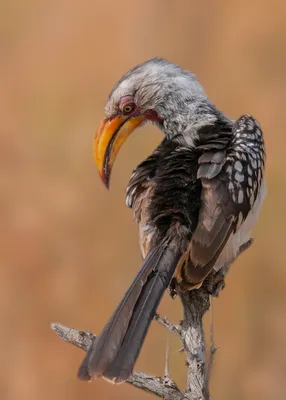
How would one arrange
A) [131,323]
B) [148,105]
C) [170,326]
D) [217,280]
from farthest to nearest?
[148,105]
[217,280]
[170,326]
[131,323]

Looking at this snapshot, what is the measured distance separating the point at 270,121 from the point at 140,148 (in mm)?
586

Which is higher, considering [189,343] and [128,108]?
[128,108]

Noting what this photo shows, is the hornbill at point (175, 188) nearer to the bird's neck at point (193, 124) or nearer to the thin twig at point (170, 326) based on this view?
the bird's neck at point (193, 124)

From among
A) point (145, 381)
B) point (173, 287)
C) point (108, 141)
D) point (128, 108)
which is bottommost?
point (145, 381)

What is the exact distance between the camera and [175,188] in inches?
81.7

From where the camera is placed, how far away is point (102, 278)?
3.40m

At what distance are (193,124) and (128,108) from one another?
7.2 inches

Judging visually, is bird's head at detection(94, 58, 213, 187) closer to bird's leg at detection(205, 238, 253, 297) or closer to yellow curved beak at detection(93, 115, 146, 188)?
yellow curved beak at detection(93, 115, 146, 188)

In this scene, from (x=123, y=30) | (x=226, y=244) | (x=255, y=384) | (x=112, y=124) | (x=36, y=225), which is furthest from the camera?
(x=123, y=30)

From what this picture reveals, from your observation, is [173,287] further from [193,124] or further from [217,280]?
[193,124]

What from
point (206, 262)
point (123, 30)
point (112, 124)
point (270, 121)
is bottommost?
point (206, 262)

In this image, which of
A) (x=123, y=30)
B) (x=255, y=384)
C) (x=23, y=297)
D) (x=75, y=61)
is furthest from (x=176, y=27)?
(x=255, y=384)

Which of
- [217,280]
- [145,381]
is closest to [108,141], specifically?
[217,280]

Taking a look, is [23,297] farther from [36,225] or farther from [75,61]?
[75,61]
